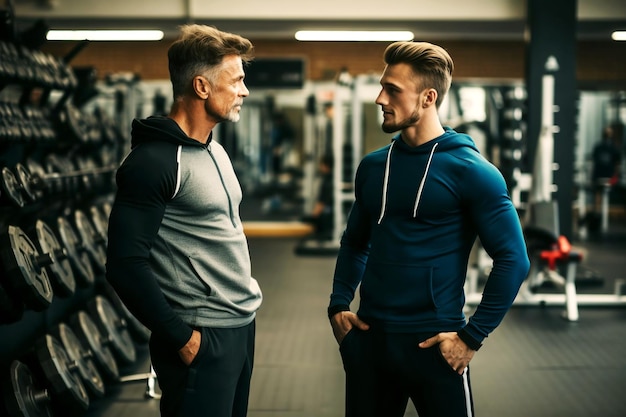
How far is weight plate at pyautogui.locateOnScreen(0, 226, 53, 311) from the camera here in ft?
8.22

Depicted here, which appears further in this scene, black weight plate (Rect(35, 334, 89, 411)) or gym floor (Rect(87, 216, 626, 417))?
gym floor (Rect(87, 216, 626, 417))

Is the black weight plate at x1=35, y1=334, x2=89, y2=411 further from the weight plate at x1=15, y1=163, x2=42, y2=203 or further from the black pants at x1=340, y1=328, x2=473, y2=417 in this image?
the black pants at x1=340, y1=328, x2=473, y2=417

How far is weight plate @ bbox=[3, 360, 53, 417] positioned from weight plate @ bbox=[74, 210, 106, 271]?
108 cm

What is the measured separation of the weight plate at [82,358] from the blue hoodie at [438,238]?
1.92m

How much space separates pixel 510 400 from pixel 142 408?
1749 mm

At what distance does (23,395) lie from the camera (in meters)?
2.61

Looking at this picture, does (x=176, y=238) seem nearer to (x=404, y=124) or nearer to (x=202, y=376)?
(x=202, y=376)

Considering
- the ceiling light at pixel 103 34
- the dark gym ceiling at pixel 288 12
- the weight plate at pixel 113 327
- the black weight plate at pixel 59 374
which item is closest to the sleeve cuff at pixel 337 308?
the black weight plate at pixel 59 374

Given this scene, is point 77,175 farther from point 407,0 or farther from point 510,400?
point 407,0

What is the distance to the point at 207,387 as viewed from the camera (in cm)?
158

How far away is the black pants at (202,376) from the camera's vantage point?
5.16ft

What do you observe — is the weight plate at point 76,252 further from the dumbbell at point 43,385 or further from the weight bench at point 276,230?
the weight bench at point 276,230

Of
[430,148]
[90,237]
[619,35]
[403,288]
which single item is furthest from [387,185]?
[619,35]

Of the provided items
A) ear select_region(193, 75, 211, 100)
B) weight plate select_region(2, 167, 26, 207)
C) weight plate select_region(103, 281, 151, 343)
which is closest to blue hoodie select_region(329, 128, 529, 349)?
ear select_region(193, 75, 211, 100)
